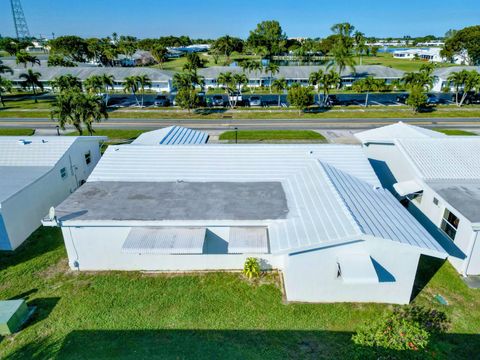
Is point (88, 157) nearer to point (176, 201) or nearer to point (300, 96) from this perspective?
point (176, 201)

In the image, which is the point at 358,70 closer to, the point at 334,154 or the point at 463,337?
the point at 334,154

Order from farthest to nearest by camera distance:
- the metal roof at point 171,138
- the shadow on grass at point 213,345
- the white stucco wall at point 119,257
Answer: the metal roof at point 171,138, the white stucco wall at point 119,257, the shadow on grass at point 213,345

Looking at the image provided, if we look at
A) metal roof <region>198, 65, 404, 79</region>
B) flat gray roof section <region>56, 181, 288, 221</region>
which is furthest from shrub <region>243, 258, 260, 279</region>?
metal roof <region>198, 65, 404, 79</region>

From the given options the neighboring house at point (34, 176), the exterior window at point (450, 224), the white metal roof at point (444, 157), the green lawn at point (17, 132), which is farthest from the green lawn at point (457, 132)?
the green lawn at point (17, 132)

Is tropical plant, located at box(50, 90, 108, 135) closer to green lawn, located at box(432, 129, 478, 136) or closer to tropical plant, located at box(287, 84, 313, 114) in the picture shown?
tropical plant, located at box(287, 84, 313, 114)

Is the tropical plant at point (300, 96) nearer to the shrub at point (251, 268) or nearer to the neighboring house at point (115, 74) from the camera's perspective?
the neighboring house at point (115, 74)
